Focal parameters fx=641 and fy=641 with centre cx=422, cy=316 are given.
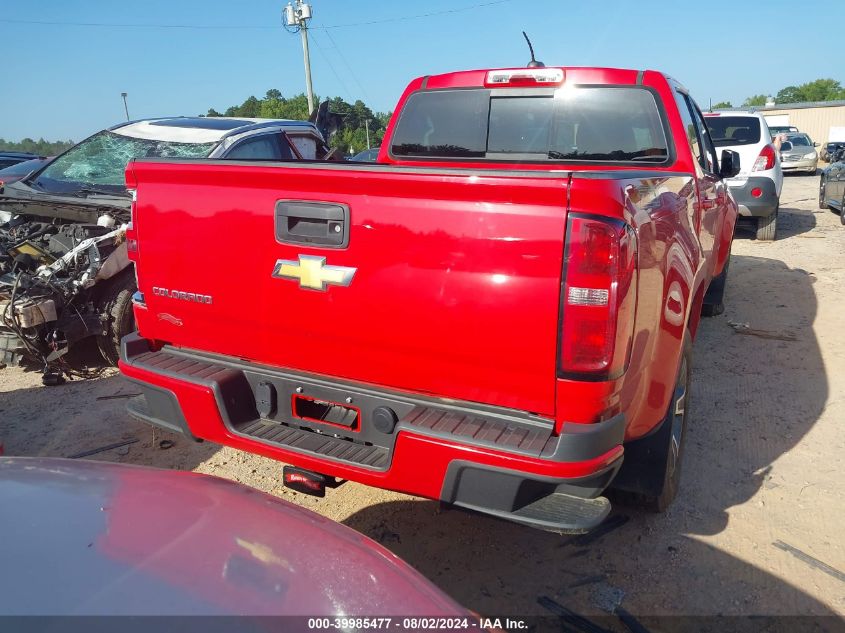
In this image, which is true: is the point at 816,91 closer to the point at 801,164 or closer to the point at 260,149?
the point at 801,164

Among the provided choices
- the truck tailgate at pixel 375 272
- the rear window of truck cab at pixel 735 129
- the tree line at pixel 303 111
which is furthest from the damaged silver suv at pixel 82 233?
the tree line at pixel 303 111

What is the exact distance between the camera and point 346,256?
7.72 feet

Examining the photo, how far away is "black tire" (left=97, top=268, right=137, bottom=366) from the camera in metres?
4.98

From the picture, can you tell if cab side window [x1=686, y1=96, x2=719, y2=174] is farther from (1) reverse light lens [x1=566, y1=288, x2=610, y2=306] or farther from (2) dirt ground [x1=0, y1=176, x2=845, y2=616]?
(1) reverse light lens [x1=566, y1=288, x2=610, y2=306]

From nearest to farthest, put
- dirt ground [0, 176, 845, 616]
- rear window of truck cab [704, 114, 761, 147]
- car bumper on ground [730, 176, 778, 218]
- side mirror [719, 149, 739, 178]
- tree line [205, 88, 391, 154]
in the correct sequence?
dirt ground [0, 176, 845, 616] < side mirror [719, 149, 739, 178] < car bumper on ground [730, 176, 778, 218] < rear window of truck cab [704, 114, 761, 147] < tree line [205, 88, 391, 154]

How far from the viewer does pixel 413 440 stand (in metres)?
2.23

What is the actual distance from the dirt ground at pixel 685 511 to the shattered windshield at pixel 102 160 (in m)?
1.81

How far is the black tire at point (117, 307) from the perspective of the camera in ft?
16.3

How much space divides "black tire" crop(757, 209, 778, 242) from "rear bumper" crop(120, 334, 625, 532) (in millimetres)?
9436

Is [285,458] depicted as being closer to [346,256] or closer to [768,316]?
[346,256]

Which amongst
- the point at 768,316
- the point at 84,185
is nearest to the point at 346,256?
the point at 84,185

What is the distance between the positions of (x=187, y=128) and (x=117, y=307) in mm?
2163

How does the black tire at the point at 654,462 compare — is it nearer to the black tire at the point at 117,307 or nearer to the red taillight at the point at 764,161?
the black tire at the point at 117,307

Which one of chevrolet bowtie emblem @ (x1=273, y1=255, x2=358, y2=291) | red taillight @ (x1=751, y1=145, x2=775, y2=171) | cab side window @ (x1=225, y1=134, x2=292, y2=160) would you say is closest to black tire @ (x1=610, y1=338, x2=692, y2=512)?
chevrolet bowtie emblem @ (x1=273, y1=255, x2=358, y2=291)
